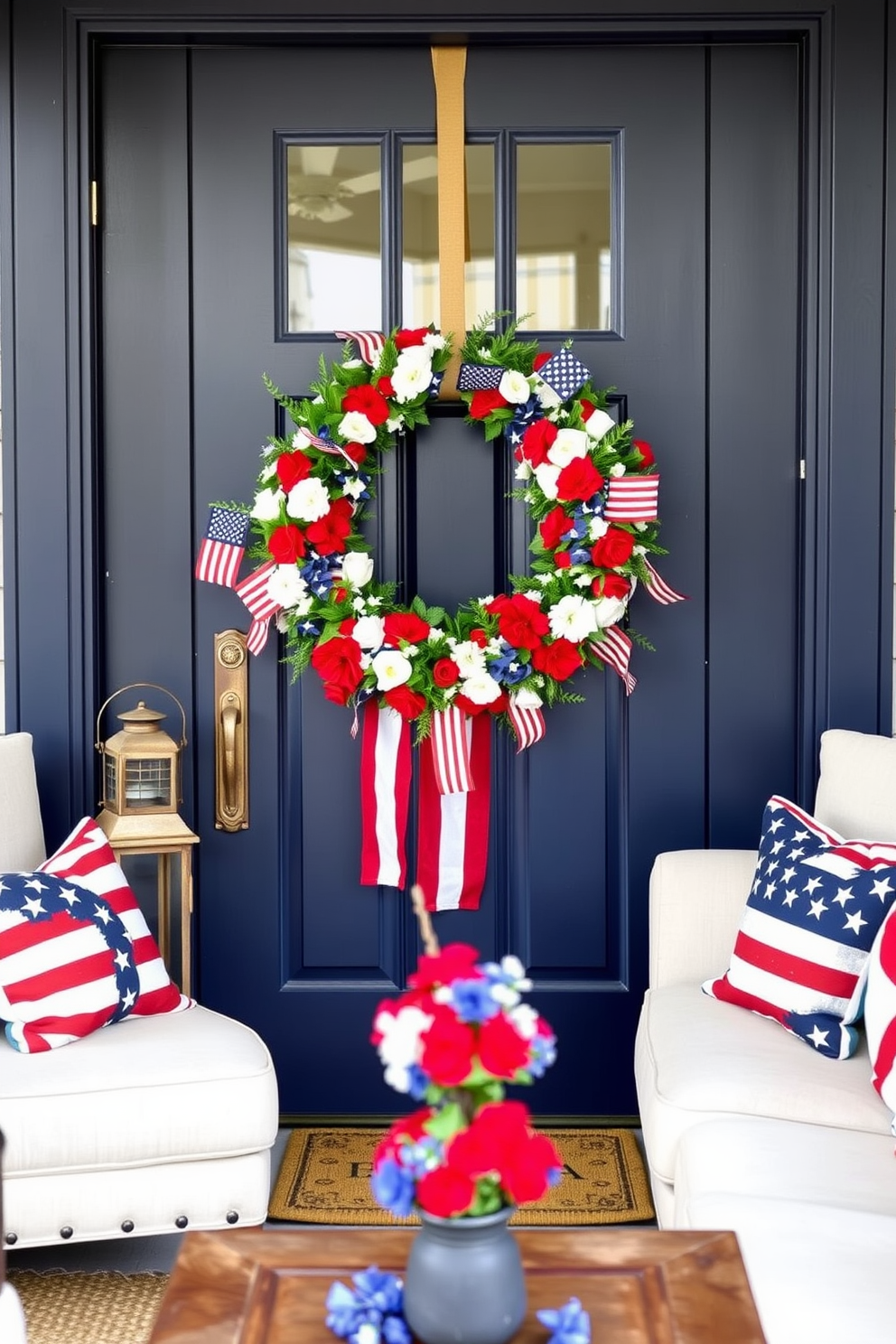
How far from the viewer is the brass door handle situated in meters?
2.93

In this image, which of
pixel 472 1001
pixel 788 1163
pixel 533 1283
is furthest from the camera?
pixel 788 1163

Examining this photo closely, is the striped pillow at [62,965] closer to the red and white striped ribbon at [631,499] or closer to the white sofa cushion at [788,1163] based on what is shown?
the white sofa cushion at [788,1163]

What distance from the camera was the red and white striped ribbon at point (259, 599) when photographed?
2766mm

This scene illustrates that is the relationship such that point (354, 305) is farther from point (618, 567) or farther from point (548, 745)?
point (548, 745)

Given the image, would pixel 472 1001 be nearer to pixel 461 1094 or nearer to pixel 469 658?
pixel 461 1094

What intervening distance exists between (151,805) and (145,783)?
47mm

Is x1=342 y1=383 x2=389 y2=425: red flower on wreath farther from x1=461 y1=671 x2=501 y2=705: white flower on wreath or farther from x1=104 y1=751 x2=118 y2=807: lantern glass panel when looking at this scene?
x1=104 y1=751 x2=118 y2=807: lantern glass panel

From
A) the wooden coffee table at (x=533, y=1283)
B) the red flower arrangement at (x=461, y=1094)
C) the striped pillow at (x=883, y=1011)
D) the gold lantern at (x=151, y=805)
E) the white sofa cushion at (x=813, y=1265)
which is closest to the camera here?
the red flower arrangement at (x=461, y=1094)

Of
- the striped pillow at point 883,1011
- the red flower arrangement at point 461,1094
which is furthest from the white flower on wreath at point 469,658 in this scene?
the red flower arrangement at point 461,1094

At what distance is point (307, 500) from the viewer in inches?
107

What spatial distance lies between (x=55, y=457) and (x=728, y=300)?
1507 millimetres

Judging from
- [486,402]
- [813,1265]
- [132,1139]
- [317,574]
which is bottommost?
[132,1139]

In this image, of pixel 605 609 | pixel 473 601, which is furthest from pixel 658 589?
pixel 473 601

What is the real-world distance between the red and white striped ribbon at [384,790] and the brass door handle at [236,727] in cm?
27
